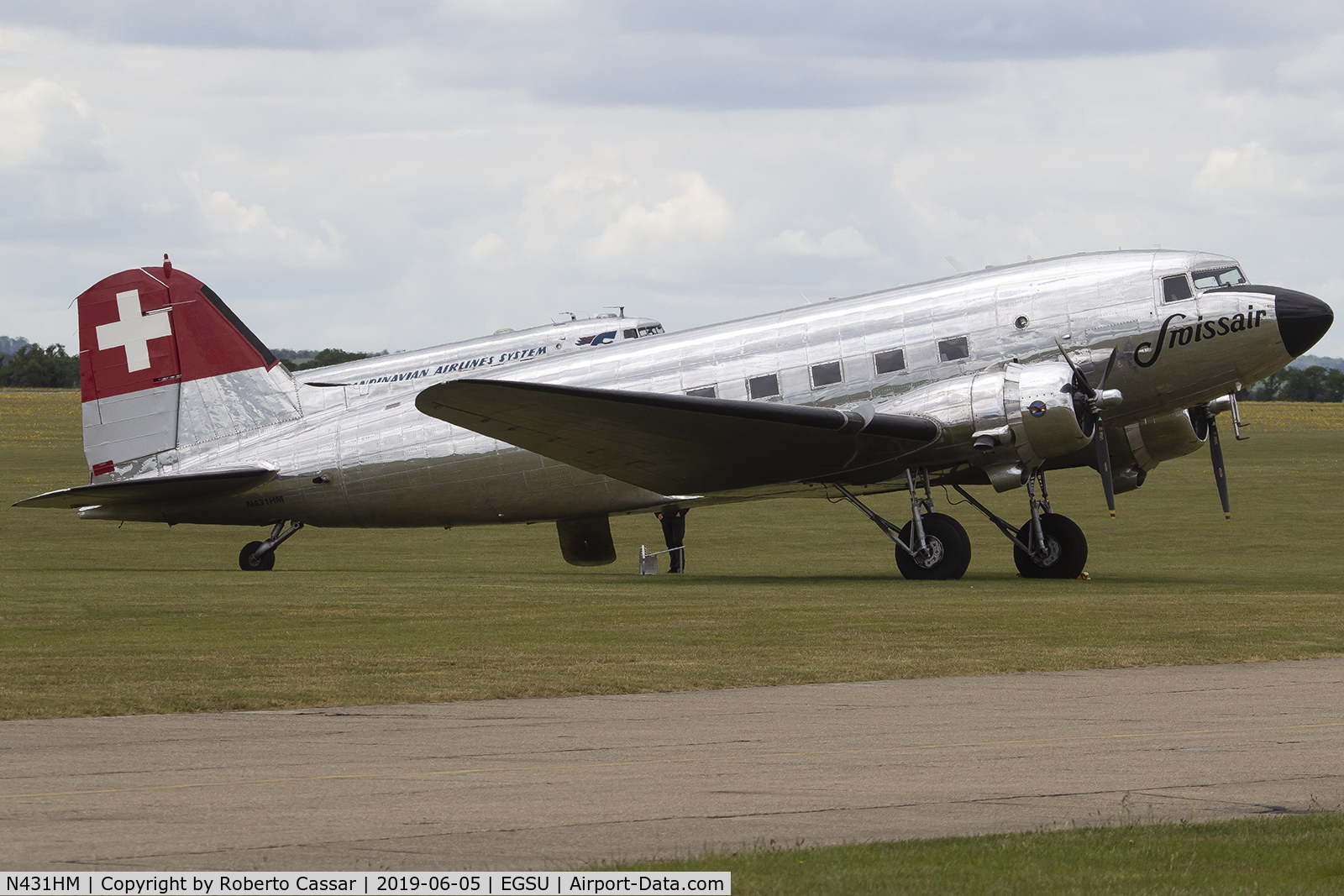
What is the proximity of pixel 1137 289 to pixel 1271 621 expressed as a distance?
310 inches

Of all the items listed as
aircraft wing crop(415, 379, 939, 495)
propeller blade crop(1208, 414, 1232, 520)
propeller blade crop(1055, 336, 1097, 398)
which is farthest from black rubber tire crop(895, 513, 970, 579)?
propeller blade crop(1208, 414, 1232, 520)

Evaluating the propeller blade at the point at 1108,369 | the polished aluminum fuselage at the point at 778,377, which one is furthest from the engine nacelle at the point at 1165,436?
the propeller blade at the point at 1108,369

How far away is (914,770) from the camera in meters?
8.80

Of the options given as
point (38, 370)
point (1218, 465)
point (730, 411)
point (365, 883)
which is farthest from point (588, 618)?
point (38, 370)

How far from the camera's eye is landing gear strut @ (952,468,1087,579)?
26.0 meters

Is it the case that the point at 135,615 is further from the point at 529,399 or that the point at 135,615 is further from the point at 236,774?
the point at 236,774

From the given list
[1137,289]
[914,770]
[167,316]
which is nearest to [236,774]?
[914,770]

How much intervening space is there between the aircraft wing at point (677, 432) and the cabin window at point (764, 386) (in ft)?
3.23

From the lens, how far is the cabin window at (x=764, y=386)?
25.8m

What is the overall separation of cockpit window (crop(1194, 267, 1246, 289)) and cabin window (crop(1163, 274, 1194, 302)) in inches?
6.6

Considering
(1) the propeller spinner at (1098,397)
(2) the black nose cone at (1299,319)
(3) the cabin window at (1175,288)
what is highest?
(3) the cabin window at (1175,288)

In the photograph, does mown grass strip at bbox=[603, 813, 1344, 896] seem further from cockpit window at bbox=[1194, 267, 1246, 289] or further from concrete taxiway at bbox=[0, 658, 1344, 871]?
Answer: cockpit window at bbox=[1194, 267, 1246, 289]

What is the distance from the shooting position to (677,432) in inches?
957

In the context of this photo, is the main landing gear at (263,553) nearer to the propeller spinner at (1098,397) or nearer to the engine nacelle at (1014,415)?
the engine nacelle at (1014,415)
